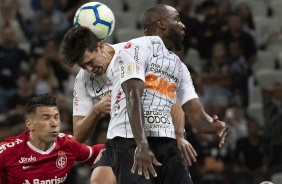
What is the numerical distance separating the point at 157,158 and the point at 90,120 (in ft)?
3.38

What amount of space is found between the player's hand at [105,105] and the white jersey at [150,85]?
0.41 metres

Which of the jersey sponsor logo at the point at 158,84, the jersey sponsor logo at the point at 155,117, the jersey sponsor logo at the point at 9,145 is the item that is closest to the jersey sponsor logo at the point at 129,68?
the jersey sponsor logo at the point at 158,84

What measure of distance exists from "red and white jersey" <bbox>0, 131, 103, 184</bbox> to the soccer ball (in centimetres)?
99

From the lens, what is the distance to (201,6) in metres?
13.5

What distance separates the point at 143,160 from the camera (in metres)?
4.78

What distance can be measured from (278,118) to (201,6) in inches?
122

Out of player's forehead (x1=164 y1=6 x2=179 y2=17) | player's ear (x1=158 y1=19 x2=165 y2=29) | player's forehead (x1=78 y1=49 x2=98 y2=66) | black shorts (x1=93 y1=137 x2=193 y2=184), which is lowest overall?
black shorts (x1=93 y1=137 x2=193 y2=184)

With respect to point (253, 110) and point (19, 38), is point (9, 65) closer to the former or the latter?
point (19, 38)

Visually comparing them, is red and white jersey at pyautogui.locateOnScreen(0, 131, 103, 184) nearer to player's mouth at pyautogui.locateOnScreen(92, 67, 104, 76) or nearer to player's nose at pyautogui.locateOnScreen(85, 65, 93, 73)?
player's mouth at pyautogui.locateOnScreen(92, 67, 104, 76)

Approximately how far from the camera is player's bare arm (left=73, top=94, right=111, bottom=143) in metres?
5.82

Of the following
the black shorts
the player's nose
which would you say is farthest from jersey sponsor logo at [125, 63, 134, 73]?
the player's nose

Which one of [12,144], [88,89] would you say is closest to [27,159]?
[12,144]

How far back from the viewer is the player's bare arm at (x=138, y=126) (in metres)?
4.79

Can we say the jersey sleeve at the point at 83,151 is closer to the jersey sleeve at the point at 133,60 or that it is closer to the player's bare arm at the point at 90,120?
Result: the player's bare arm at the point at 90,120
